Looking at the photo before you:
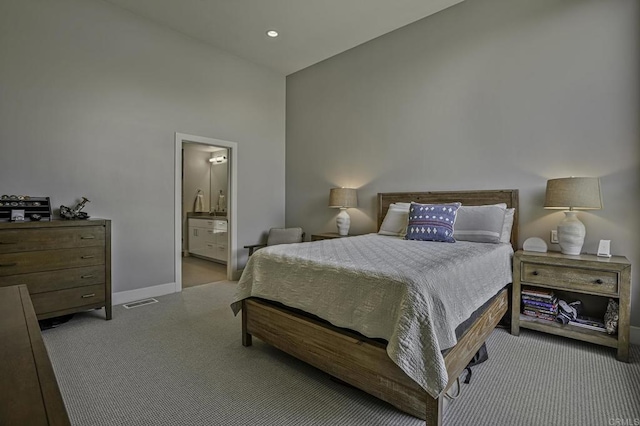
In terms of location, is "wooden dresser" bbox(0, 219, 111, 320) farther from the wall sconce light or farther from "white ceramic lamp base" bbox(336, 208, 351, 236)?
the wall sconce light

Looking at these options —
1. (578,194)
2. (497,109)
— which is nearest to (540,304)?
(578,194)

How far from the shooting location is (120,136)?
3.33 m

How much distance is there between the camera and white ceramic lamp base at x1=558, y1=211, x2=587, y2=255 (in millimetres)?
2420

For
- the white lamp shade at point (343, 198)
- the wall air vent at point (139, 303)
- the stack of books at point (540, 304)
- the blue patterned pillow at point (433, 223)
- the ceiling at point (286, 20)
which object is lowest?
the wall air vent at point (139, 303)

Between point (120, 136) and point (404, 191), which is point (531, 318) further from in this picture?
point (120, 136)

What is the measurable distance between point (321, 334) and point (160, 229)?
2777mm

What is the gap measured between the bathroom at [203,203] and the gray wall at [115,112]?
1.52 meters

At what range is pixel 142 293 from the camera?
3525 millimetres

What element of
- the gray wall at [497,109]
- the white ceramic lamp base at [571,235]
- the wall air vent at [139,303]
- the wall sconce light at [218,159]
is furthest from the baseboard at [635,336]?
the wall sconce light at [218,159]

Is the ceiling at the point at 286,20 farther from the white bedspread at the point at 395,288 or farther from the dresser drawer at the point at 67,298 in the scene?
the dresser drawer at the point at 67,298

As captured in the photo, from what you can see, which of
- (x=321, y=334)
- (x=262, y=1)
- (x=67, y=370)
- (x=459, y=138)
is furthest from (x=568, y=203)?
(x=67, y=370)

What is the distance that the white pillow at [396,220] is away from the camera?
3354 mm

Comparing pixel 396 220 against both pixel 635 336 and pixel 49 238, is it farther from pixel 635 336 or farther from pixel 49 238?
pixel 49 238

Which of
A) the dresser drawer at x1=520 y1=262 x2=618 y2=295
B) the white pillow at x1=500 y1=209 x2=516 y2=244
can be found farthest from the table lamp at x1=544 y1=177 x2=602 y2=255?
the white pillow at x1=500 y1=209 x2=516 y2=244
